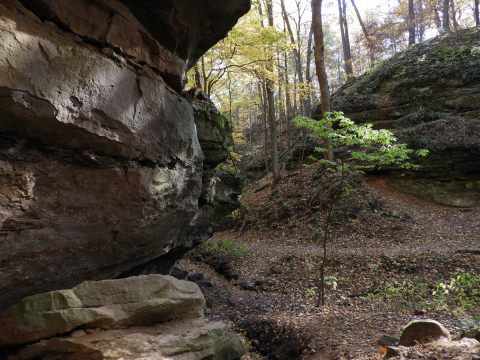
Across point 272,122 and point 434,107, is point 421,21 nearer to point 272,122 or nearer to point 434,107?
point 434,107

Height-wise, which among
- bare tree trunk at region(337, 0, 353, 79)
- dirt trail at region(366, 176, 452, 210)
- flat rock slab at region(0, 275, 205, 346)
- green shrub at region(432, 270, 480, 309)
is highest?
bare tree trunk at region(337, 0, 353, 79)

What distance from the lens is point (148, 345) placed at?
4812mm

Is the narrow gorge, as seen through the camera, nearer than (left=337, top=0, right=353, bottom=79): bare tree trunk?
Yes

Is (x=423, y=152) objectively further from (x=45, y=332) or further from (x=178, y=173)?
(x=45, y=332)

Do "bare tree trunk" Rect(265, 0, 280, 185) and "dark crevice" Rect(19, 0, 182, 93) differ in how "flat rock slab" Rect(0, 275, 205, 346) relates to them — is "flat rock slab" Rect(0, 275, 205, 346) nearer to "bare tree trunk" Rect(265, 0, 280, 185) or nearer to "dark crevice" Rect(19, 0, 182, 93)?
"dark crevice" Rect(19, 0, 182, 93)

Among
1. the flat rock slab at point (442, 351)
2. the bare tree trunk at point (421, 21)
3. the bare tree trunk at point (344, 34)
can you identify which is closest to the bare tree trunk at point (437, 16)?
the bare tree trunk at point (421, 21)

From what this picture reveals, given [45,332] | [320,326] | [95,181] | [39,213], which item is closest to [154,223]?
[95,181]

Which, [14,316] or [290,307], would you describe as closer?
[14,316]

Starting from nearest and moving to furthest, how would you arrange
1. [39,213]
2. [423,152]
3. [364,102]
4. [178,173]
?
[39,213]
[178,173]
[423,152]
[364,102]

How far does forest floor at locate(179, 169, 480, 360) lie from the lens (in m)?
7.61

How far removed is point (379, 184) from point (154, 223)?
13.0 metres

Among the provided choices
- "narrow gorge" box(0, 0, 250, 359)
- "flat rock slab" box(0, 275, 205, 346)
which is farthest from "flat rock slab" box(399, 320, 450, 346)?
"flat rock slab" box(0, 275, 205, 346)

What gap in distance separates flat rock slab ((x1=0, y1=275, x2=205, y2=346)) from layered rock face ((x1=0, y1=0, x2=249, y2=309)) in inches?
26.5

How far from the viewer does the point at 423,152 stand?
845cm
